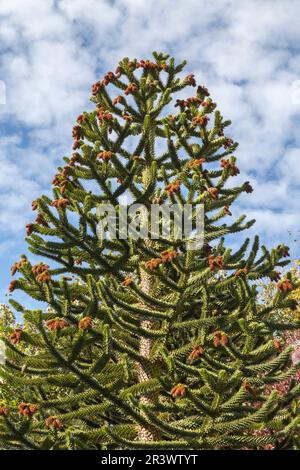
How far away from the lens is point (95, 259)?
8062 mm

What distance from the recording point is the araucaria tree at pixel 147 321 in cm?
673

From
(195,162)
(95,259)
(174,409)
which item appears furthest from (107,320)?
(195,162)

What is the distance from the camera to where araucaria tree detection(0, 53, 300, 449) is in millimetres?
6730

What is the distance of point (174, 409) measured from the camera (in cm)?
723

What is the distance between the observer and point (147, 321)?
8.48m

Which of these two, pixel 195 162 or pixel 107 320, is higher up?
pixel 195 162

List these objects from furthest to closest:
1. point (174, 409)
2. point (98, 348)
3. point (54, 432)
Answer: point (98, 348)
point (54, 432)
point (174, 409)

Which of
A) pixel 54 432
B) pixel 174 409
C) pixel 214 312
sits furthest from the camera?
pixel 214 312
